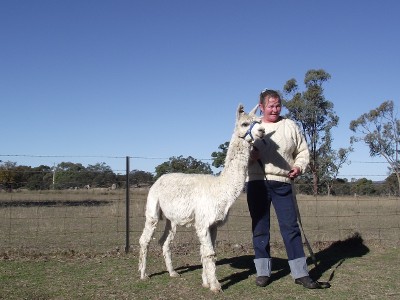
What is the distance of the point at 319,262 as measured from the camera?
8281 mm

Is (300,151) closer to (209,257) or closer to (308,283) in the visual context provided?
(308,283)

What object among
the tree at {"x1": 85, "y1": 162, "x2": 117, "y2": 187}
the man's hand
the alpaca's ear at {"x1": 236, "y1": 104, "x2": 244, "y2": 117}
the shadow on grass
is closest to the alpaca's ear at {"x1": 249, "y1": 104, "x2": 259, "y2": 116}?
the alpaca's ear at {"x1": 236, "y1": 104, "x2": 244, "y2": 117}

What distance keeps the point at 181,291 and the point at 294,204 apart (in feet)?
6.85

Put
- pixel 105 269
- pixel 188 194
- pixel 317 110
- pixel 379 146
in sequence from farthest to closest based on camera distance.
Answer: pixel 379 146, pixel 317 110, pixel 105 269, pixel 188 194

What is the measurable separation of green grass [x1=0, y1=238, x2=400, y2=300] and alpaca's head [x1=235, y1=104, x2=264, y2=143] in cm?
218

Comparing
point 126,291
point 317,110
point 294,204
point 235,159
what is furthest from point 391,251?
point 317,110

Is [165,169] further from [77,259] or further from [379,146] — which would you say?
[379,146]

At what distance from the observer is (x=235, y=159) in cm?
625

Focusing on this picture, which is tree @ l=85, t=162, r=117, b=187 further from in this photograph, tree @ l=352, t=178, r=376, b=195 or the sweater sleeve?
tree @ l=352, t=178, r=376, b=195

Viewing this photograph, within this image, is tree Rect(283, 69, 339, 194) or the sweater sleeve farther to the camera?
tree Rect(283, 69, 339, 194)

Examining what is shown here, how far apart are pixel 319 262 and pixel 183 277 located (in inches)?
109

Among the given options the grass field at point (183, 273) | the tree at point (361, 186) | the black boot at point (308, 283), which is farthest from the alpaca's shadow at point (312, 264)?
the tree at point (361, 186)

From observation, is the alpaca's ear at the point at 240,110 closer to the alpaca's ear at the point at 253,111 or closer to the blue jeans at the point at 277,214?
the alpaca's ear at the point at 253,111

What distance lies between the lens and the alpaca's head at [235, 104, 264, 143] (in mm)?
5922
